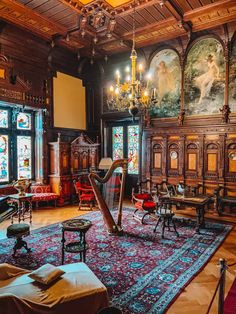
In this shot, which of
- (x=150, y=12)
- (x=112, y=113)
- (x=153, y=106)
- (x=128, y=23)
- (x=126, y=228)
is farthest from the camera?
(x=112, y=113)

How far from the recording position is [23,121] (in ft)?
26.5

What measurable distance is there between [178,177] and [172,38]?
4434 millimetres

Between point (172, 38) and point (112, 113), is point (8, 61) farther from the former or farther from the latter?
point (172, 38)

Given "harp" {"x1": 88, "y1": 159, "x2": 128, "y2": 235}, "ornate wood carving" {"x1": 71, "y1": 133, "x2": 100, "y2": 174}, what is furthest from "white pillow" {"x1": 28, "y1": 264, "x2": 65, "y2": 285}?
"ornate wood carving" {"x1": 71, "y1": 133, "x2": 100, "y2": 174}

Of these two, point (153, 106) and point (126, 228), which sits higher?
point (153, 106)

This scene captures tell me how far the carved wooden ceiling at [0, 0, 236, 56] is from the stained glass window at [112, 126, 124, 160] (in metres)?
3.18

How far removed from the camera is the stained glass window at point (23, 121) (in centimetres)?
792

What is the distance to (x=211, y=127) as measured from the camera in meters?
7.28

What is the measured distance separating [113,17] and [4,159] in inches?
202

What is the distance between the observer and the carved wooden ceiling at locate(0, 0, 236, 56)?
5898 mm

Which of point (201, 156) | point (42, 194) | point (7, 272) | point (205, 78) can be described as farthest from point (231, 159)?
point (7, 272)

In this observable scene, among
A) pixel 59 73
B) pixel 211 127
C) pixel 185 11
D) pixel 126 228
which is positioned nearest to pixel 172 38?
pixel 185 11

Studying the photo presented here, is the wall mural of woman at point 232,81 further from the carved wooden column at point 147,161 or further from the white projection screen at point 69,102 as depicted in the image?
the white projection screen at point 69,102

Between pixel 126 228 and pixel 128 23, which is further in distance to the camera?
pixel 128 23
